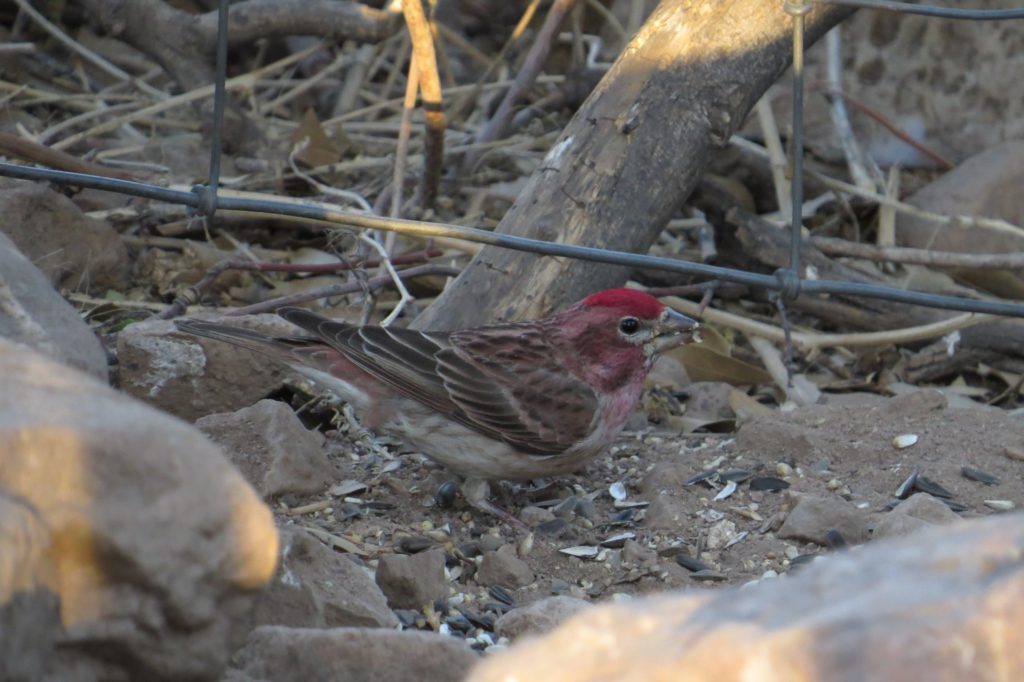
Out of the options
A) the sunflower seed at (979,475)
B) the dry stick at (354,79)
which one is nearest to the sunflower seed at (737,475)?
the sunflower seed at (979,475)

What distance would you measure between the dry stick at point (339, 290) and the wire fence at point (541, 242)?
1.26 metres

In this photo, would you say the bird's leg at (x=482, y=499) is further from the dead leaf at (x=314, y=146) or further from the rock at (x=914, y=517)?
the dead leaf at (x=314, y=146)

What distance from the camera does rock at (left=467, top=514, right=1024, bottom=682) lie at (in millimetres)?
1578

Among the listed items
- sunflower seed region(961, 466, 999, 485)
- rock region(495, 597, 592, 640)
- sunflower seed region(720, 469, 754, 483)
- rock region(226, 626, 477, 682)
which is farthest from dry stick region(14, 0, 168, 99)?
rock region(226, 626, 477, 682)

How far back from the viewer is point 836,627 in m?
1.60

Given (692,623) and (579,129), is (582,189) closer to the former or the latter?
(579,129)

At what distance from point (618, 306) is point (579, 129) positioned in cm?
63

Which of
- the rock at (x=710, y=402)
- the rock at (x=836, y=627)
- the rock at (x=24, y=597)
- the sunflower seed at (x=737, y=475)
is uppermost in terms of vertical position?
the rock at (x=836, y=627)

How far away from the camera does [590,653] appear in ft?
5.74

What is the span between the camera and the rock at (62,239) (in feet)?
16.7

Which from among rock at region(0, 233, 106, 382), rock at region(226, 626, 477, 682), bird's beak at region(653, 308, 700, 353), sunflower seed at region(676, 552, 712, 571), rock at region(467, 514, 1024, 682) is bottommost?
sunflower seed at region(676, 552, 712, 571)

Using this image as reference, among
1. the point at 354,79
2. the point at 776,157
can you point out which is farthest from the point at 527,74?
the point at 354,79

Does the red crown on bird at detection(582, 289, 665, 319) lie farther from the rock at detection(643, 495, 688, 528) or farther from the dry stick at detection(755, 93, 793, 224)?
the dry stick at detection(755, 93, 793, 224)

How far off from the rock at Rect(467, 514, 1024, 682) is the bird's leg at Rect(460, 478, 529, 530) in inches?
94.4
